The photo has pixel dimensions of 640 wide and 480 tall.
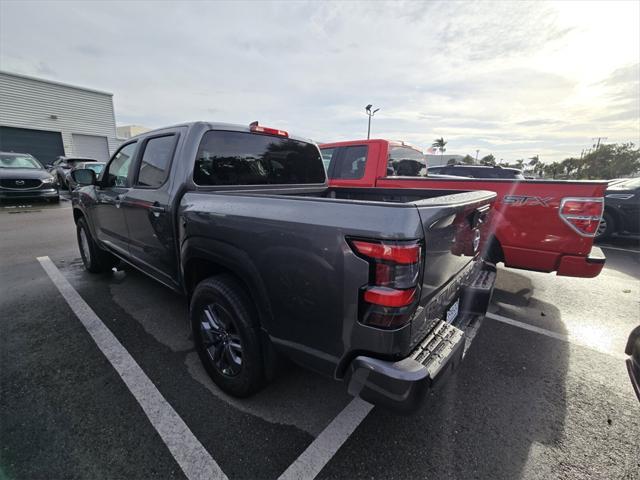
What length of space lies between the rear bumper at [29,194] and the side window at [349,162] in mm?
11659

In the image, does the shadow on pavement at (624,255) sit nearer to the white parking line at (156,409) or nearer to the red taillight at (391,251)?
the red taillight at (391,251)

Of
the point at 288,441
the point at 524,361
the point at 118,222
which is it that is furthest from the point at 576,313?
the point at 118,222

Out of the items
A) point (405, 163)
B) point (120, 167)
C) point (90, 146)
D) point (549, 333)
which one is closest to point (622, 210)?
point (405, 163)

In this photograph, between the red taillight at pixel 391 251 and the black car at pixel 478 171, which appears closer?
the red taillight at pixel 391 251

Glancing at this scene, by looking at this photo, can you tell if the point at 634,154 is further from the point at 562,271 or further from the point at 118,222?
the point at 118,222

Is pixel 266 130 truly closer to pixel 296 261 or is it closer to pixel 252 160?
pixel 252 160

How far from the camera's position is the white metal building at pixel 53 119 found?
19.7m

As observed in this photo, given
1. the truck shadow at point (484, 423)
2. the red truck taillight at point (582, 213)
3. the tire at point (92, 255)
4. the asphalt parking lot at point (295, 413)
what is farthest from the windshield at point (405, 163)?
the tire at point (92, 255)

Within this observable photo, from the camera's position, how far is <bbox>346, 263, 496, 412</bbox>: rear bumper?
1434mm

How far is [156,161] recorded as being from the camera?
9.48 feet

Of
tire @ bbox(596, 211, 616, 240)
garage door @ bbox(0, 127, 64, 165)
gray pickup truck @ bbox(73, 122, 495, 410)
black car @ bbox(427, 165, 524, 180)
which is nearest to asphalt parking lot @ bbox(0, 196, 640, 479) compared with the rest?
gray pickup truck @ bbox(73, 122, 495, 410)

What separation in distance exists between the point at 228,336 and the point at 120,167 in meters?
2.68

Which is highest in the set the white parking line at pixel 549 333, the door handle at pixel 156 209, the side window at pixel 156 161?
the side window at pixel 156 161

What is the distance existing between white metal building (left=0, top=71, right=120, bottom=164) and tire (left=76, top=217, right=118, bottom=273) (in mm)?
22694
